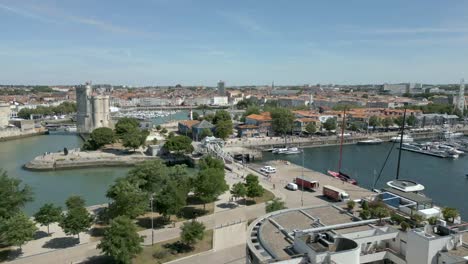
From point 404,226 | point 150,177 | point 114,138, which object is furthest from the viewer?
point 114,138

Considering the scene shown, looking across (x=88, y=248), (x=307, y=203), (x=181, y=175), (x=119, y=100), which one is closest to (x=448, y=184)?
(x=307, y=203)

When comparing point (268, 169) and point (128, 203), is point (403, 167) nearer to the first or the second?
point (268, 169)

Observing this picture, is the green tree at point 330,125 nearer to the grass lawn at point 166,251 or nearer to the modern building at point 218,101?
the grass lawn at point 166,251

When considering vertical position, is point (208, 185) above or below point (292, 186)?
above

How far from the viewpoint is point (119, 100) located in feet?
232

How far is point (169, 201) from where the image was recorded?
10.6 meters

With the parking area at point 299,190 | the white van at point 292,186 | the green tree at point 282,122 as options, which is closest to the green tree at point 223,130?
the green tree at point 282,122

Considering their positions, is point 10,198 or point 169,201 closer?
point 10,198

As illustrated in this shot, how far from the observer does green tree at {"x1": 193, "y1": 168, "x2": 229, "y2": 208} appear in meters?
12.1

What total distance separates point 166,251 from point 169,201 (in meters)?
1.81

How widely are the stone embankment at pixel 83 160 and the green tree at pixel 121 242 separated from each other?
13.6 metres

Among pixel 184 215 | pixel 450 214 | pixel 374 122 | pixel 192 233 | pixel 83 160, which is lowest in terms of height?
pixel 83 160

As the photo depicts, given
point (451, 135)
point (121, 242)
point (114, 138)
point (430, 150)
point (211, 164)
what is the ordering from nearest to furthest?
1. point (121, 242)
2. point (211, 164)
3. point (114, 138)
4. point (430, 150)
5. point (451, 135)

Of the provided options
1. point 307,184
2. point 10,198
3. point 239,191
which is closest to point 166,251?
point 239,191
